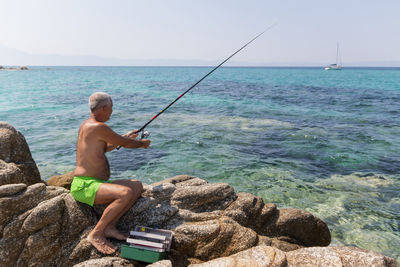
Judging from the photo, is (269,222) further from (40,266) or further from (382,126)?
(382,126)

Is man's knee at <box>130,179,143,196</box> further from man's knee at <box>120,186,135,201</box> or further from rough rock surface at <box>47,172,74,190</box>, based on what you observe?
rough rock surface at <box>47,172,74,190</box>

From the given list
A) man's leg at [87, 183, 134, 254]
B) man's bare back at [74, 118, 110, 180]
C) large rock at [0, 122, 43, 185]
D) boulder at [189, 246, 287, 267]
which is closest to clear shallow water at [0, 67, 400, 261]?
boulder at [189, 246, 287, 267]

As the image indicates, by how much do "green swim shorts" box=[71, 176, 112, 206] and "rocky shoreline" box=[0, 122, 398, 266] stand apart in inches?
6.7

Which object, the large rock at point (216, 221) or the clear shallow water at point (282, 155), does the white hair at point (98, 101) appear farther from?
the clear shallow water at point (282, 155)

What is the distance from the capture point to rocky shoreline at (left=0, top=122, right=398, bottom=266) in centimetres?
355

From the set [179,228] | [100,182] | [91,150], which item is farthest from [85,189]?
[179,228]

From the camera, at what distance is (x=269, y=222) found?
17.0ft

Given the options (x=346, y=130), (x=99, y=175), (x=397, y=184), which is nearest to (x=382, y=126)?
(x=346, y=130)

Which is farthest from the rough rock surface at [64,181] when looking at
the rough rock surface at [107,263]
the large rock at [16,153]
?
the rough rock surface at [107,263]

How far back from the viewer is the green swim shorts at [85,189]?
409 cm

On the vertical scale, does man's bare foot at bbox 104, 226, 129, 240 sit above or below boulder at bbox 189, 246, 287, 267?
above

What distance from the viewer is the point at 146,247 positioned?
3.73 m

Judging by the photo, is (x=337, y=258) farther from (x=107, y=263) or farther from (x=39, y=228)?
(x=39, y=228)

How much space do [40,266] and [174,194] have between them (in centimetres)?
217
